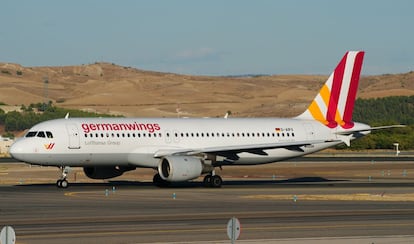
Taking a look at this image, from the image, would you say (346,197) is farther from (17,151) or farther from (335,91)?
(335,91)

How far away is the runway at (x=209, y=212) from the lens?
3128 centimetres

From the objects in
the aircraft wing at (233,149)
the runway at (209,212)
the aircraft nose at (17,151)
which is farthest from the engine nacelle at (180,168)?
the aircraft nose at (17,151)

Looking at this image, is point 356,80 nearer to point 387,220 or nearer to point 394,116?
point 387,220

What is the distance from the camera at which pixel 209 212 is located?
1578 inches

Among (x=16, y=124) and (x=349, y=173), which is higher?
(x=16, y=124)

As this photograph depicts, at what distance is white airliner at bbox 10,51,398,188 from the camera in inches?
2180

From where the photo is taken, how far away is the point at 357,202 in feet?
150

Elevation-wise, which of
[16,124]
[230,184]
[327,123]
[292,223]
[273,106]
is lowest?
[292,223]

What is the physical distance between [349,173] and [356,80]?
33.0 feet

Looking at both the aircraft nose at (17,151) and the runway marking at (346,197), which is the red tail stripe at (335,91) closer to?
the runway marking at (346,197)

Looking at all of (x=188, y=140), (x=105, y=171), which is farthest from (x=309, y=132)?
(x=105, y=171)

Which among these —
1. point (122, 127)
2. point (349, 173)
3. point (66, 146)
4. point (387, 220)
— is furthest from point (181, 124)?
point (387, 220)

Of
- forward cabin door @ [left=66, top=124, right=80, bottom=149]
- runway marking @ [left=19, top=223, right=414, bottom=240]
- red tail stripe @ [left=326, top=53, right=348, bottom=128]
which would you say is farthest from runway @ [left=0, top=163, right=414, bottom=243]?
red tail stripe @ [left=326, top=53, right=348, bottom=128]

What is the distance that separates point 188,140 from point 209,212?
19234 millimetres
